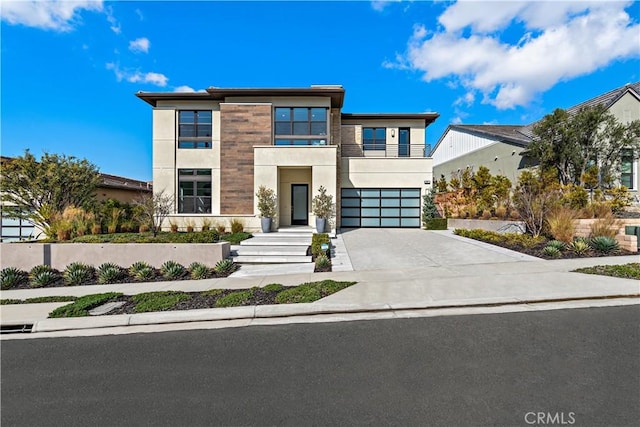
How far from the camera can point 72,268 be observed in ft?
27.8

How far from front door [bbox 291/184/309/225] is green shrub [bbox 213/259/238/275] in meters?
8.33

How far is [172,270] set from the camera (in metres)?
8.38

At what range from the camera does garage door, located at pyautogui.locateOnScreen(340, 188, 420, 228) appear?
730 inches

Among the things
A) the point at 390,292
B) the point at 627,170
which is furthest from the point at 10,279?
the point at 627,170

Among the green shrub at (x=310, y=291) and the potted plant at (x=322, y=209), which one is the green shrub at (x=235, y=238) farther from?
the green shrub at (x=310, y=291)

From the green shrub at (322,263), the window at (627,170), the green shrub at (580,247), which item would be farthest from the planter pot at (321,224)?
the window at (627,170)

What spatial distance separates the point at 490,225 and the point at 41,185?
769 inches

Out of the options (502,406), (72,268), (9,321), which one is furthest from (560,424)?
(72,268)

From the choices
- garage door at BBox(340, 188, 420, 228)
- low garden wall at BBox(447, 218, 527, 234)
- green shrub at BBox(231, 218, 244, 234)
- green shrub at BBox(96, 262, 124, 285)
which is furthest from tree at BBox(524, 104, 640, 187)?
green shrub at BBox(96, 262, 124, 285)

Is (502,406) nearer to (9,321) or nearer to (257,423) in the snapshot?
(257,423)

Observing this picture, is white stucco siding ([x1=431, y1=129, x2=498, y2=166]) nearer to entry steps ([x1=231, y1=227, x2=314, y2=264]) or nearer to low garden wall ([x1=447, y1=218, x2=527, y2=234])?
low garden wall ([x1=447, y1=218, x2=527, y2=234])

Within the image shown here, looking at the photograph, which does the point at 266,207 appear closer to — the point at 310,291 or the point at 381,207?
the point at 381,207

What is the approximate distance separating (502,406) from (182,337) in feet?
14.0

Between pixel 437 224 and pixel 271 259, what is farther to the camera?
pixel 437 224
